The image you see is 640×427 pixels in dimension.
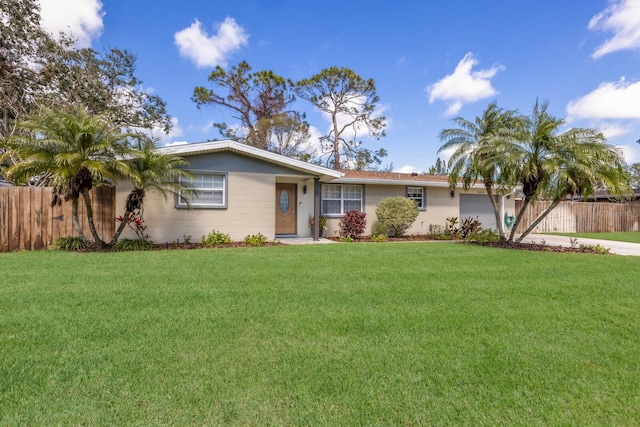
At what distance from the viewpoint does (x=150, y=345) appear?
3.25 m

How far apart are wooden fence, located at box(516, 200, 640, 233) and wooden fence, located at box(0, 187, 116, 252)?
19.9m

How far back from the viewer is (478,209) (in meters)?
17.3

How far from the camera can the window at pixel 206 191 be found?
11281 millimetres

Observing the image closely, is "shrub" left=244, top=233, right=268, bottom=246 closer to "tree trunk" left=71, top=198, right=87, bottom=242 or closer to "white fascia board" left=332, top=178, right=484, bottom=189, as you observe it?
"white fascia board" left=332, top=178, right=484, bottom=189

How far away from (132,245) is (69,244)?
1564 millimetres

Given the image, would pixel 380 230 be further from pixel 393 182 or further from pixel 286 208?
pixel 286 208

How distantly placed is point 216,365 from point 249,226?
368 inches

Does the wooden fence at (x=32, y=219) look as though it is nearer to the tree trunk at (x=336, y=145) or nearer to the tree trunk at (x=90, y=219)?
the tree trunk at (x=90, y=219)

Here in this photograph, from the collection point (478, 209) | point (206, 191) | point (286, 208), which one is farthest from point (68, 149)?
point (478, 209)

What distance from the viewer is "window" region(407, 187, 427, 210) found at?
15758mm

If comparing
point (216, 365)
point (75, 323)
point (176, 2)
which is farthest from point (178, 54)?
point (216, 365)

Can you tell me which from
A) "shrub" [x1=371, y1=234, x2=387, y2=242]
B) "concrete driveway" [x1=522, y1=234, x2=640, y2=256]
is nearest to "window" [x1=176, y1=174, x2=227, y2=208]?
"shrub" [x1=371, y1=234, x2=387, y2=242]

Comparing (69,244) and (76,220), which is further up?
(76,220)

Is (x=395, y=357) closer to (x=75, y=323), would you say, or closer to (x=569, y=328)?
(x=569, y=328)
